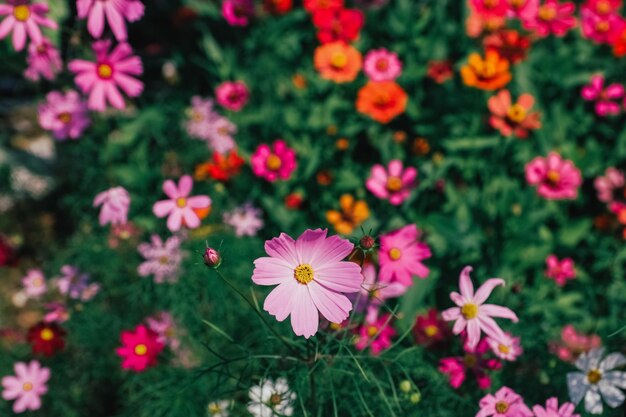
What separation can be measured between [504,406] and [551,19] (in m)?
1.43

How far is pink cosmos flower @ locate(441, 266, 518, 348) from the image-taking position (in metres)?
1.13

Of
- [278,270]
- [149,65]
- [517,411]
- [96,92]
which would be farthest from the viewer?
[149,65]

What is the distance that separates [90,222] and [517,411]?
5.36 feet

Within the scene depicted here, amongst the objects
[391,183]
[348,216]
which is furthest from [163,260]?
[391,183]

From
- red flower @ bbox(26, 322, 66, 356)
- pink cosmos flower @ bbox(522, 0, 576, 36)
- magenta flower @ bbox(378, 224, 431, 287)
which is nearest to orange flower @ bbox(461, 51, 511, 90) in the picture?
pink cosmos flower @ bbox(522, 0, 576, 36)

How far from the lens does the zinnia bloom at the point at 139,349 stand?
1490 millimetres

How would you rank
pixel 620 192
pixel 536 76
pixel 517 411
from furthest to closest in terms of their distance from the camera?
pixel 536 76
pixel 620 192
pixel 517 411

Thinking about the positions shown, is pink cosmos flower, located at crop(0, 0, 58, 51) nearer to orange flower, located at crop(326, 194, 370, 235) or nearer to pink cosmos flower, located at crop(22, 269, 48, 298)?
pink cosmos flower, located at crop(22, 269, 48, 298)

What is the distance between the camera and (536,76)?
227cm

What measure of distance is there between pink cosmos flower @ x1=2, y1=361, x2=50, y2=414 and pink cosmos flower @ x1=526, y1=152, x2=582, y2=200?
1704 millimetres

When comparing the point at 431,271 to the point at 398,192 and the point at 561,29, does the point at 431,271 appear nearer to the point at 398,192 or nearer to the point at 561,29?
the point at 398,192

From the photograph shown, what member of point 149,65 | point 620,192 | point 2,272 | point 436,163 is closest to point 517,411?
point 436,163

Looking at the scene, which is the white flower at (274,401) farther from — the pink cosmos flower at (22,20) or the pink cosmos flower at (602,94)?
the pink cosmos flower at (602,94)

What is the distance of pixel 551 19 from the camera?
1934 millimetres
